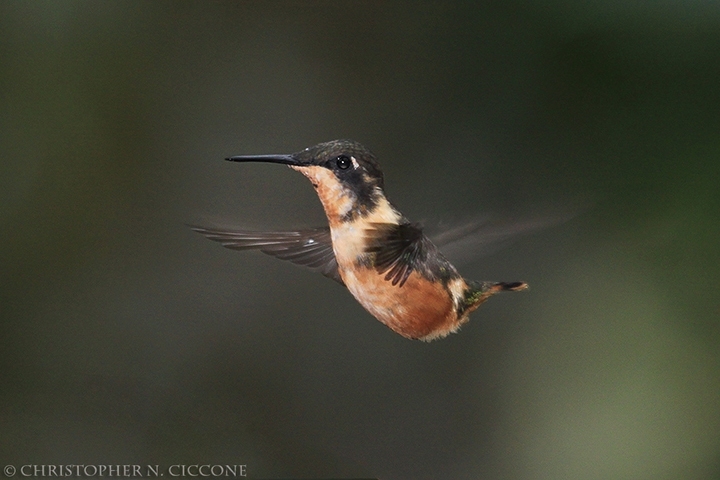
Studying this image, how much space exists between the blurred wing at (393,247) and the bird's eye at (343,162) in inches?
2.7

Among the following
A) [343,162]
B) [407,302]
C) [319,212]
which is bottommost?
[407,302]

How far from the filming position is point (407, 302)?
2.42 feet

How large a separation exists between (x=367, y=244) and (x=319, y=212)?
4.16 feet

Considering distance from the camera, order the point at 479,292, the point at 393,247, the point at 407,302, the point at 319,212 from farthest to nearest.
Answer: the point at 319,212 → the point at 479,292 → the point at 407,302 → the point at 393,247

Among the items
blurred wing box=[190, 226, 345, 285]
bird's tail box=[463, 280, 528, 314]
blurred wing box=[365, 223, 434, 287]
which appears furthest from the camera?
bird's tail box=[463, 280, 528, 314]

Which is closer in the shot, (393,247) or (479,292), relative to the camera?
(393,247)

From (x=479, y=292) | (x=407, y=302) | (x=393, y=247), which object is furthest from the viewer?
(x=479, y=292)

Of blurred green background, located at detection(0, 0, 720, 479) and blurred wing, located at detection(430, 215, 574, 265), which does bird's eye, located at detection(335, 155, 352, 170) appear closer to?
blurred wing, located at detection(430, 215, 574, 265)

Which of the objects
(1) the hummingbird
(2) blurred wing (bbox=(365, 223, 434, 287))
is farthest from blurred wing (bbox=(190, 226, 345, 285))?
(2) blurred wing (bbox=(365, 223, 434, 287))

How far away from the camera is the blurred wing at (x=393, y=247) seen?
0.60 meters

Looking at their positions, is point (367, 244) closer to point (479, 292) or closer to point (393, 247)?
point (393, 247)

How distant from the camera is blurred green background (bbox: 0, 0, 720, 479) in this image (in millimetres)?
1896

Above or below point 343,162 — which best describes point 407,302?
below

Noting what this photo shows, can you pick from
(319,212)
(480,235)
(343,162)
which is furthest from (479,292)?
(319,212)
